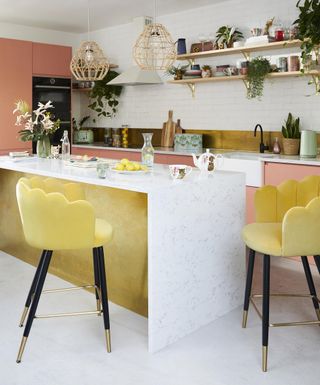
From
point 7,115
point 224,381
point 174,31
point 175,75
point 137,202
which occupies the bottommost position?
point 224,381

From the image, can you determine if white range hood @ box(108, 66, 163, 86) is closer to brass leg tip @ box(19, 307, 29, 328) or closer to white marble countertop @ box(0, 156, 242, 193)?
white marble countertop @ box(0, 156, 242, 193)

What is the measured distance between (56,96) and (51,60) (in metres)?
0.51

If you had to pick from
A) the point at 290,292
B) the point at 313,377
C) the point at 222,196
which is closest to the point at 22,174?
the point at 222,196

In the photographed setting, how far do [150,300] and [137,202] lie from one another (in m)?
0.71

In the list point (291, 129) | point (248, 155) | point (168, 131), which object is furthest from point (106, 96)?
point (291, 129)

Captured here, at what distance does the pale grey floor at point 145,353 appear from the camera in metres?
2.59

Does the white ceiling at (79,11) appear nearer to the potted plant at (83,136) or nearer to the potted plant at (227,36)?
the potted plant at (227,36)

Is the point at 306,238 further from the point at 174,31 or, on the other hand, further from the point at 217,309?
the point at 174,31

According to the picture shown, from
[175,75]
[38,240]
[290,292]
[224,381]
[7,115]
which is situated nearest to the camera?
[224,381]

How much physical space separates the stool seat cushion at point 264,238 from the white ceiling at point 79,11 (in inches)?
141

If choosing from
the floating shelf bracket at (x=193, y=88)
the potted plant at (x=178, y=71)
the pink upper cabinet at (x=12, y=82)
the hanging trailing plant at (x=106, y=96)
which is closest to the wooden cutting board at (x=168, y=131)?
the floating shelf bracket at (x=193, y=88)

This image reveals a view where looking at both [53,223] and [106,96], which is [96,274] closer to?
[53,223]

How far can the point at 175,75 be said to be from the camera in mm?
6199

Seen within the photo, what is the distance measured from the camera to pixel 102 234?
2922 mm
